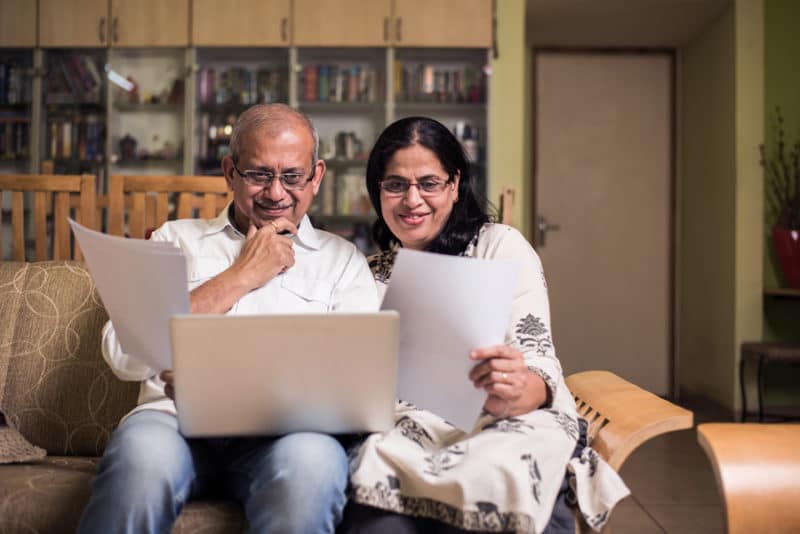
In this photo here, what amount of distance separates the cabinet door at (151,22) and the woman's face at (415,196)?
286cm

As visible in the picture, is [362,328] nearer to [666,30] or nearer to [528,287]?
[528,287]

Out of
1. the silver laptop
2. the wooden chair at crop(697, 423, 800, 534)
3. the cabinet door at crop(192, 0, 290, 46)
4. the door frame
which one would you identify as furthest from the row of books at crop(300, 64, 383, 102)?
the wooden chair at crop(697, 423, 800, 534)

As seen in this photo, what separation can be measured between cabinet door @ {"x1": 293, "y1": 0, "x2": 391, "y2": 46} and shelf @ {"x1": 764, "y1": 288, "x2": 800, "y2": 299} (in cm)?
235

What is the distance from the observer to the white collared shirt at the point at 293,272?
4.78ft

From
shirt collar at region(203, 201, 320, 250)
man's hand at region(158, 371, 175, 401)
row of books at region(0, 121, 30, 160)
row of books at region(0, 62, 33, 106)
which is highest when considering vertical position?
row of books at region(0, 62, 33, 106)

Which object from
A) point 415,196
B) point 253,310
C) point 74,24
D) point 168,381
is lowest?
point 168,381

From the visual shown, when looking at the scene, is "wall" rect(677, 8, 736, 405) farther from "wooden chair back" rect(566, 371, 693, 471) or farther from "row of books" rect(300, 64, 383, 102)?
"wooden chair back" rect(566, 371, 693, 471)

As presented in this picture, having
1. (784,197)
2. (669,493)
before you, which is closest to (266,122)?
(669,493)

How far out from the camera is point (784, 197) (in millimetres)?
4008

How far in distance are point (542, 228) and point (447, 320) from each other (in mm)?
3858

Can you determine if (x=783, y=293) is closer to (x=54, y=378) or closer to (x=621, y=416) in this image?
(x=621, y=416)

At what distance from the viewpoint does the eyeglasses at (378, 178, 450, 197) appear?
1.50m

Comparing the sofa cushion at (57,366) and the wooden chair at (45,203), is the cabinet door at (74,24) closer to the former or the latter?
the wooden chair at (45,203)

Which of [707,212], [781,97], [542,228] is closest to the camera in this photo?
[781,97]
